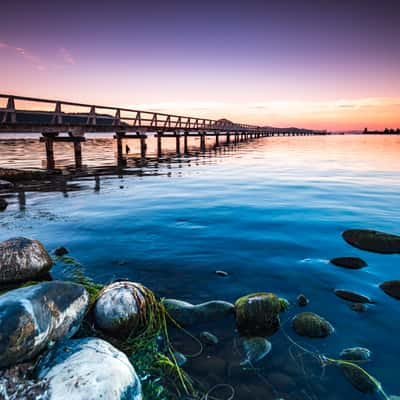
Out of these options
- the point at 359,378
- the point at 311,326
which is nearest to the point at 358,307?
the point at 311,326

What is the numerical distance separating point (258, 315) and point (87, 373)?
2089 millimetres

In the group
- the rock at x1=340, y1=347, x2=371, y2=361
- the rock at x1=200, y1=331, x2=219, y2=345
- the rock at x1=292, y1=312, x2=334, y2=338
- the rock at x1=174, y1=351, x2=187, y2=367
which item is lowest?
the rock at x1=174, y1=351, x2=187, y2=367

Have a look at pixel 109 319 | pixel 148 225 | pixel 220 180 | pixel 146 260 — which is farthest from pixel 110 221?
pixel 220 180

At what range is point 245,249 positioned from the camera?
599cm

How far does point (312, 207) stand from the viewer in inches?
367

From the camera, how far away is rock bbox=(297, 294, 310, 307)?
3.97m

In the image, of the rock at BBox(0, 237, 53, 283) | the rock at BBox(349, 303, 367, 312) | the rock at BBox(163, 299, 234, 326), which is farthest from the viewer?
the rock at BBox(0, 237, 53, 283)

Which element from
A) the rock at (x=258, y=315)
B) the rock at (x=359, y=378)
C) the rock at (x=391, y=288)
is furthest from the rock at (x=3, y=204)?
the rock at (x=391, y=288)

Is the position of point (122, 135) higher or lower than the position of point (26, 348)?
higher

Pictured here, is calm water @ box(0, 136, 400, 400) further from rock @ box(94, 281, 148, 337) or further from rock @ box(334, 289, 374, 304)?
rock @ box(94, 281, 148, 337)

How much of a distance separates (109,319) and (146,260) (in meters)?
2.31

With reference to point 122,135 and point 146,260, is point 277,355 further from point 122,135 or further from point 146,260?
point 122,135

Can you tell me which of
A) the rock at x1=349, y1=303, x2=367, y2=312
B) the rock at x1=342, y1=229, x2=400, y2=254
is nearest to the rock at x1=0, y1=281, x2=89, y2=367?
the rock at x1=349, y1=303, x2=367, y2=312

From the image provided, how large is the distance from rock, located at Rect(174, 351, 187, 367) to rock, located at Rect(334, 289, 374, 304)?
2.57 metres
